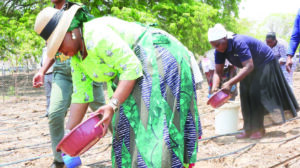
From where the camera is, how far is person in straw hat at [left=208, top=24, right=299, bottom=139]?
148 inches

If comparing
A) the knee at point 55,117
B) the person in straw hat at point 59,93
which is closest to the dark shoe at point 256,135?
the person in straw hat at point 59,93

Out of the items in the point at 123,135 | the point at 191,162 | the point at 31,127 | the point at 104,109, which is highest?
the point at 104,109

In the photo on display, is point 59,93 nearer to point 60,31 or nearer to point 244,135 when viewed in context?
point 60,31

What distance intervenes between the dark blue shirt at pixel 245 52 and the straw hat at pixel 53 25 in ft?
8.21

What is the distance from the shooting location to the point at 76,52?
1644 millimetres

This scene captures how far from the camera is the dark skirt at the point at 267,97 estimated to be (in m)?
4.01

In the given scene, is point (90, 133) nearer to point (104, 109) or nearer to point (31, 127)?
point (104, 109)

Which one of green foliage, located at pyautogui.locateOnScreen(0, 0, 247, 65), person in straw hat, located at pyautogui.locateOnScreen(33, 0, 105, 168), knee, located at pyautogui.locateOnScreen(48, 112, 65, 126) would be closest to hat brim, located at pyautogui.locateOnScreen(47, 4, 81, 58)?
person in straw hat, located at pyautogui.locateOnScreen(33, 0, 105, 168)

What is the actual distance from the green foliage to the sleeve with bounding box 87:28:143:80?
8.70 metres

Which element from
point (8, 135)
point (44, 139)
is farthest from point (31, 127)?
point (44, 139)

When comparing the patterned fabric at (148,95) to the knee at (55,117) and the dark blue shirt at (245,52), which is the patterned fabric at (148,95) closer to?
the knee at (55,117)

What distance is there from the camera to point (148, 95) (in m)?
1.66

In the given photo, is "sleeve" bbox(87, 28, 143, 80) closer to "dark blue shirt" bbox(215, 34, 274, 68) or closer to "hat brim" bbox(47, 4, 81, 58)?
"hat brim" bbox(47, 4, 81, 58)

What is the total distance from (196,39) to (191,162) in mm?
13309
